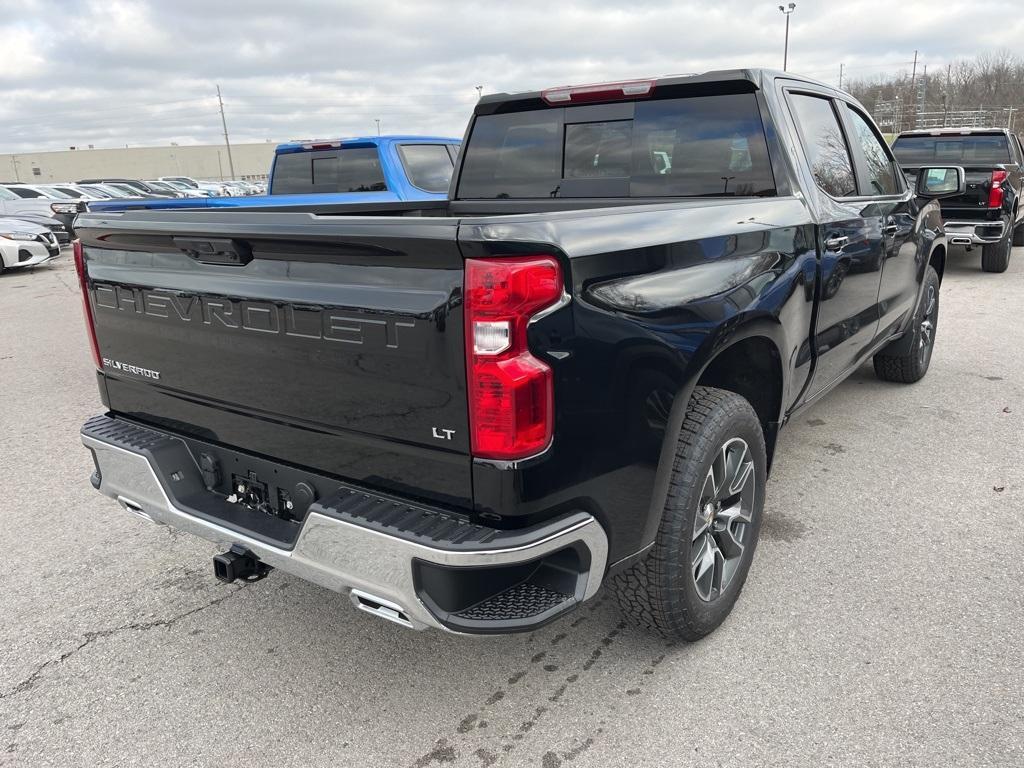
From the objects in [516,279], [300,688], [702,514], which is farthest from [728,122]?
[300,688]

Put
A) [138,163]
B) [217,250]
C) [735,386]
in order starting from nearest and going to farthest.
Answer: [217,250] < [735,386] < [138,163]

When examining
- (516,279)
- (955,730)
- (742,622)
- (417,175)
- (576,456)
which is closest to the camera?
(516,279)

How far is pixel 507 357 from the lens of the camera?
5.99ft

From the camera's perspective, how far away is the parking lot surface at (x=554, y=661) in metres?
2.28

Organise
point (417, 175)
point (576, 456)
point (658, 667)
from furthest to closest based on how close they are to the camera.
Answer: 1. point (417, 175)
2. point (658, 667)
3. point (576, 456)

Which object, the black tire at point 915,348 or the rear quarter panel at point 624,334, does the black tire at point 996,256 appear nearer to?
the black tire at point 915,348

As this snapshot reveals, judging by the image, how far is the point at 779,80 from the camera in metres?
3.34

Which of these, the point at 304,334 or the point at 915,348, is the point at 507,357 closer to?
the point at 304,334

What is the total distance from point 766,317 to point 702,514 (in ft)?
2.42

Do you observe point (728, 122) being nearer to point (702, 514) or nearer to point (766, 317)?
point (766, 317)

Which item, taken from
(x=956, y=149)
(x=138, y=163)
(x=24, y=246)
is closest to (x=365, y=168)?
(x=956, y=149)

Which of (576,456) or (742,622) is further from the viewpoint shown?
(742,622)

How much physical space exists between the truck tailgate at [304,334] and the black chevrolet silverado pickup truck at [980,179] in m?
9.57

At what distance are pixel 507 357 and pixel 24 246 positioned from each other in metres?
15.3
